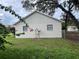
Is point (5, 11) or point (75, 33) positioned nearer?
point (5, 11)

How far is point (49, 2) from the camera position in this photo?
40.8 meters

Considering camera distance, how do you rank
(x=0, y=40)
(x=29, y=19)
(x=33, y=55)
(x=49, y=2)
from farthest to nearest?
(x=29, y=19) → (x=49, y=2) → (x=33, y=55) → (x=0, y=40)

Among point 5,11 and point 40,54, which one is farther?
point 40,54

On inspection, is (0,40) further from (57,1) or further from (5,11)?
(57,1)

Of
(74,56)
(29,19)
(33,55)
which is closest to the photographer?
(33,55)

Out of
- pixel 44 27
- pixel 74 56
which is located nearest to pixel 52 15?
pixel 44 27

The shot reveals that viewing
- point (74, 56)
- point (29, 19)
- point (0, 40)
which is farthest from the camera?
point (29, 19)

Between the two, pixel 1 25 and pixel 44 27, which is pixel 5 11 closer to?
pixel 1 25

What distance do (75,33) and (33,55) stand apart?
133 feet

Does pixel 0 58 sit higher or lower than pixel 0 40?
lower

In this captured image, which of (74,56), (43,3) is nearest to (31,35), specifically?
(43,3)

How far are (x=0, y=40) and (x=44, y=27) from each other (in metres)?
41.2

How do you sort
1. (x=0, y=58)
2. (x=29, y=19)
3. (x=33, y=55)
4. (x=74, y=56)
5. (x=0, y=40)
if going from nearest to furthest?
(x=0, y=40) < (x=0, y=58) < (x=33, y=55) < (x=74, y=56) < (x=29, y=19)

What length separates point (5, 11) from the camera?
11.7 ft
